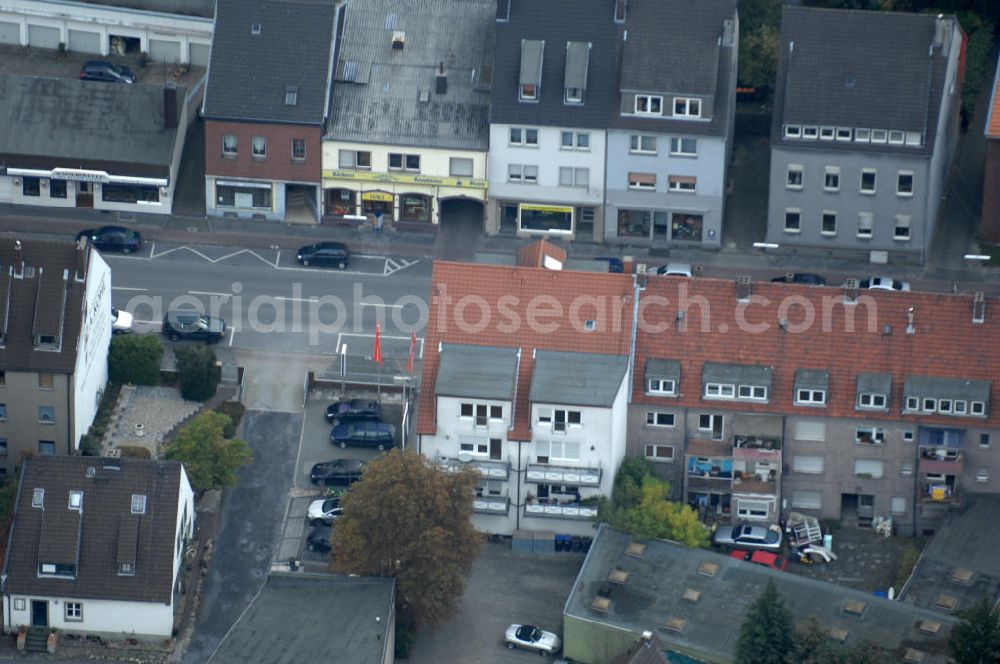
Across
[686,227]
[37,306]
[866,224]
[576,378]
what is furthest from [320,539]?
[866,224]

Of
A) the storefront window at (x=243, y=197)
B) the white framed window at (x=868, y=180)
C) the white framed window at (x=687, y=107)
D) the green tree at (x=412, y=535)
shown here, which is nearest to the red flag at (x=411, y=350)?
the storefront window at (x=243, y=197)

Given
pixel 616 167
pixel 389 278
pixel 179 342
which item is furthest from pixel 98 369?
pixel 616 167

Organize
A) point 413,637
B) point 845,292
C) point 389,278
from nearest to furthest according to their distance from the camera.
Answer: point 413,637 < point 845,292 < point 389,278

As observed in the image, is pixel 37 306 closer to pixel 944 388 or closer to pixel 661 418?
pixel 661 418

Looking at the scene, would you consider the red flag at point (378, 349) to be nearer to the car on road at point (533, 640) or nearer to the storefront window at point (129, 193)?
the storefront window at point (129, 193)

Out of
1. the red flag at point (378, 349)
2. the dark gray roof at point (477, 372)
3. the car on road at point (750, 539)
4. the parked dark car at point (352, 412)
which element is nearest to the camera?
the dark gray roof at point (477, 372)

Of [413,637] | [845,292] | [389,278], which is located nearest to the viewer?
[413,637]

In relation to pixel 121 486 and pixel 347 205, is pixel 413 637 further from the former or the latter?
pixel 347 205
